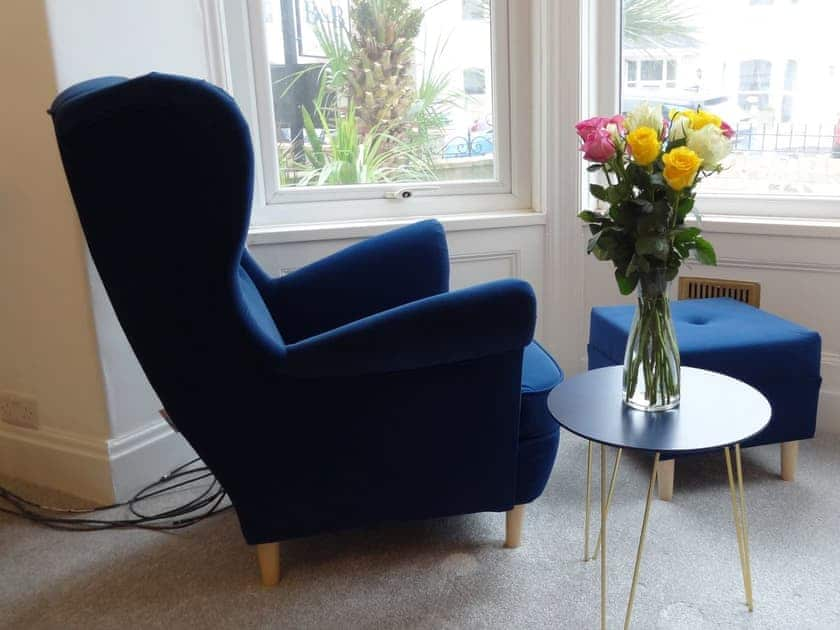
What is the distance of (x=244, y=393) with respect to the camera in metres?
1.51

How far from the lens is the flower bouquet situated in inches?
48.9

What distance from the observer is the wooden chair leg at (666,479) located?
194 cm

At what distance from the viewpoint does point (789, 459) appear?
203 centimetres

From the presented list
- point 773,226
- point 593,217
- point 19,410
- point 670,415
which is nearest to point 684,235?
point 593,217

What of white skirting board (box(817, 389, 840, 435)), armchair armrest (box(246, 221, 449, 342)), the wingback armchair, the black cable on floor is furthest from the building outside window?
the black cable on floor

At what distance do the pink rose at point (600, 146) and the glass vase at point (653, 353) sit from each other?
217mm

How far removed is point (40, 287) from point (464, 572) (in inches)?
51.5

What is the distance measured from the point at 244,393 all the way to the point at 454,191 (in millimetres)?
1339

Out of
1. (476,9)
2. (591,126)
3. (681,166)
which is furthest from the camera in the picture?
(476,9)

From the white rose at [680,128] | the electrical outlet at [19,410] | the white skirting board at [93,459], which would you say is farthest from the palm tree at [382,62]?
the white rose at [680,128]

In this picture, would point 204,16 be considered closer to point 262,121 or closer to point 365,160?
point 262,121

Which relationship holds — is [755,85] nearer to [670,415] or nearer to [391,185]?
[391,185]

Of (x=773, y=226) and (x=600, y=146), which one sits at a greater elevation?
(x=600, y=146)

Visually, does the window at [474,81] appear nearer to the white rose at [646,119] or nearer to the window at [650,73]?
the window at [650,73]
